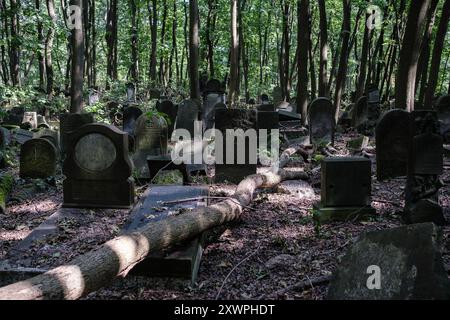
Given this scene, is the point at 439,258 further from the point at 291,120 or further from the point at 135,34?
the point at 135,34

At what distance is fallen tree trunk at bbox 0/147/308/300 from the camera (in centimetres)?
315

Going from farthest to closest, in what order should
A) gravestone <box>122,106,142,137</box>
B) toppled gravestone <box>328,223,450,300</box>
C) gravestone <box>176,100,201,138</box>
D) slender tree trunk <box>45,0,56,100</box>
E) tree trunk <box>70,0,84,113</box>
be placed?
slender tree trunk <box>45,0,56,100</box>, gravestone <box>176,100,201,138</box>, gravestone <box>122,106,142,137</box>, tree trunk <box>70,0,84,113</box>, toppled gravestone <box>328,223,450,300</box>

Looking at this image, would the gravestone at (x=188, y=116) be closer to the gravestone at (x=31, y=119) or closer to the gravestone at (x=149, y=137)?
the gravestone at (x=149, y=137)

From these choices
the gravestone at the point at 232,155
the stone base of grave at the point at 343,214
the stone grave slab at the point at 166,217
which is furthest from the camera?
the gravestone at the point at 232,155

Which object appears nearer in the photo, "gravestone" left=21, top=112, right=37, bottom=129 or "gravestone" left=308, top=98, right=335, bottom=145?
"gravestone" left=308, top=98, right=335, bottom=145

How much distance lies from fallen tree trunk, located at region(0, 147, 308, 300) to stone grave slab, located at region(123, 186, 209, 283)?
142 mm

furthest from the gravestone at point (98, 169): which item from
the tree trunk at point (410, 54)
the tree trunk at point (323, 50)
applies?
the tree trunk at point (323, 50)

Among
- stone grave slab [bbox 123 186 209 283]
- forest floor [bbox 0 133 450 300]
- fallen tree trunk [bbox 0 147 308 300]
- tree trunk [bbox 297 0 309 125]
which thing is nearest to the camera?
fallen tree trunk [bbox 0 147 308 300]

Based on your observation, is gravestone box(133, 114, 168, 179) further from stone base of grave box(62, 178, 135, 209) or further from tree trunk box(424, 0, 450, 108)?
tree trunk box(424, 0, 450, 108)

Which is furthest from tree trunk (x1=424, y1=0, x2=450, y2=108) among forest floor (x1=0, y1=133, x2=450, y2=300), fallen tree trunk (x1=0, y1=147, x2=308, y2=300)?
fallen tree trunk (x1=0, y1=147, x2=308, y2=300)

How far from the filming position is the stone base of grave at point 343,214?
20.7 ft

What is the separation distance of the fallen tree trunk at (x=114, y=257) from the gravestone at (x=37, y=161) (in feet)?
16.8

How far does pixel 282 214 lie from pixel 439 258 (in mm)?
4277

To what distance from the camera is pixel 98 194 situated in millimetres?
7711
